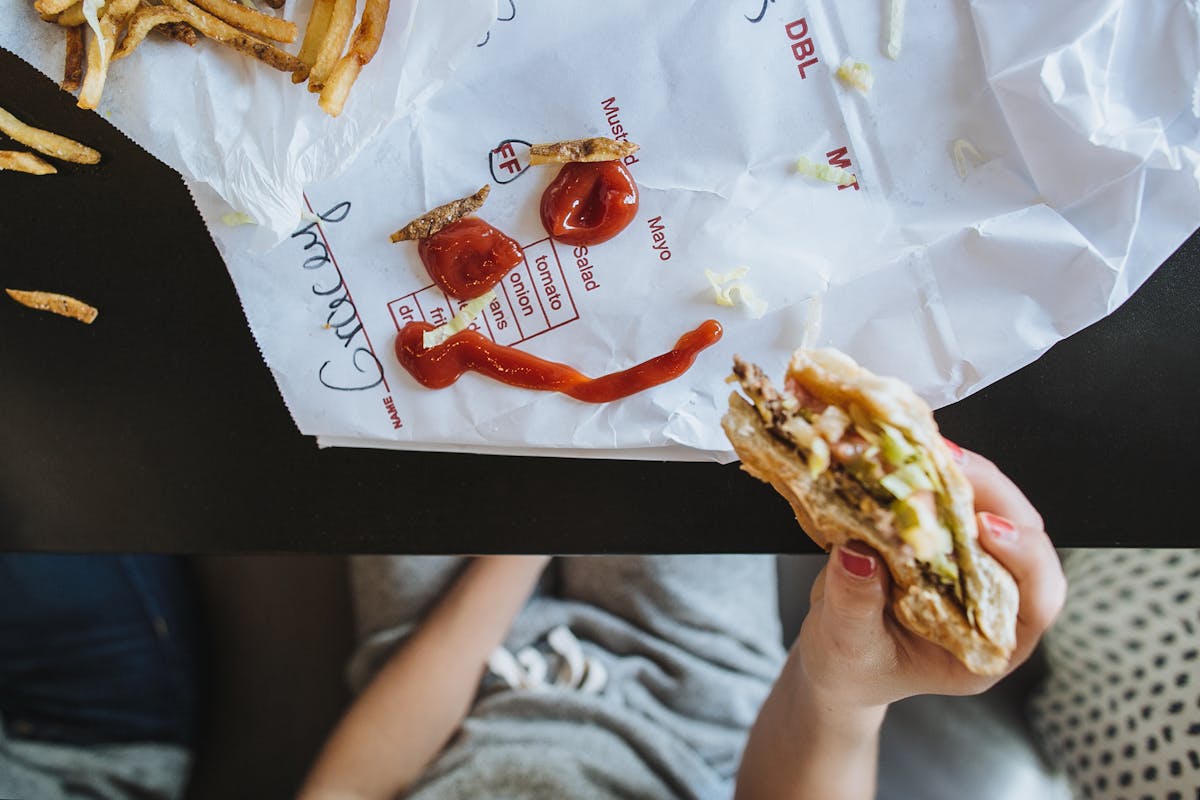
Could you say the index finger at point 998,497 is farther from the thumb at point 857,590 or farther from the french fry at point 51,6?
the french fry at point 51,6

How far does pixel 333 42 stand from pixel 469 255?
0.27m

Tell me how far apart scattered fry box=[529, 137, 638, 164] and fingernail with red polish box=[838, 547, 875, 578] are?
0.52 m

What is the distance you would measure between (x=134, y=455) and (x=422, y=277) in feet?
1.41

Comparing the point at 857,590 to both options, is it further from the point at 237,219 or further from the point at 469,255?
the point at 237,219

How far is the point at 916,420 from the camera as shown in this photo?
2.75 ft

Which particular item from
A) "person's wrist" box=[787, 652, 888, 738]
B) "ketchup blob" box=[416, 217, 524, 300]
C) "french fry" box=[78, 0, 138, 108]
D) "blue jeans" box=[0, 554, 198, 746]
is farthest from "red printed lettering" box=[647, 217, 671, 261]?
"blue jeans" box=[0, 554, 198, 746]

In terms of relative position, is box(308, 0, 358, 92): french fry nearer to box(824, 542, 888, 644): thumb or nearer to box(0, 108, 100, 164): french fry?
box(0, 108, 100, 164): french fry

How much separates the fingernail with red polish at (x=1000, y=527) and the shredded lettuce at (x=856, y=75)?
50cm

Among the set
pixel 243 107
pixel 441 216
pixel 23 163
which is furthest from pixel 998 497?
pixel 23 163

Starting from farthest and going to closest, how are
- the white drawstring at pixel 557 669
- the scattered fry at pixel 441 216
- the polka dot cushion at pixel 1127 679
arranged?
1. the white drawstring at pixel 557 669
2. the polka dot cushion at pixel 1127 679
3. the scattered fry at pixel 441 216

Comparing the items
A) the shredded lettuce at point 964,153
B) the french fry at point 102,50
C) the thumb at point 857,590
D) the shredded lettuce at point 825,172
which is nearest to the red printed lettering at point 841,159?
the shredded lettuce at point 825,172

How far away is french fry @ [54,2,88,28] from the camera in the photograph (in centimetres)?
107

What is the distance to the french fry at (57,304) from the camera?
1.18 m

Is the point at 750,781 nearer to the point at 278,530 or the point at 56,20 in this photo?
the point at 278,530
